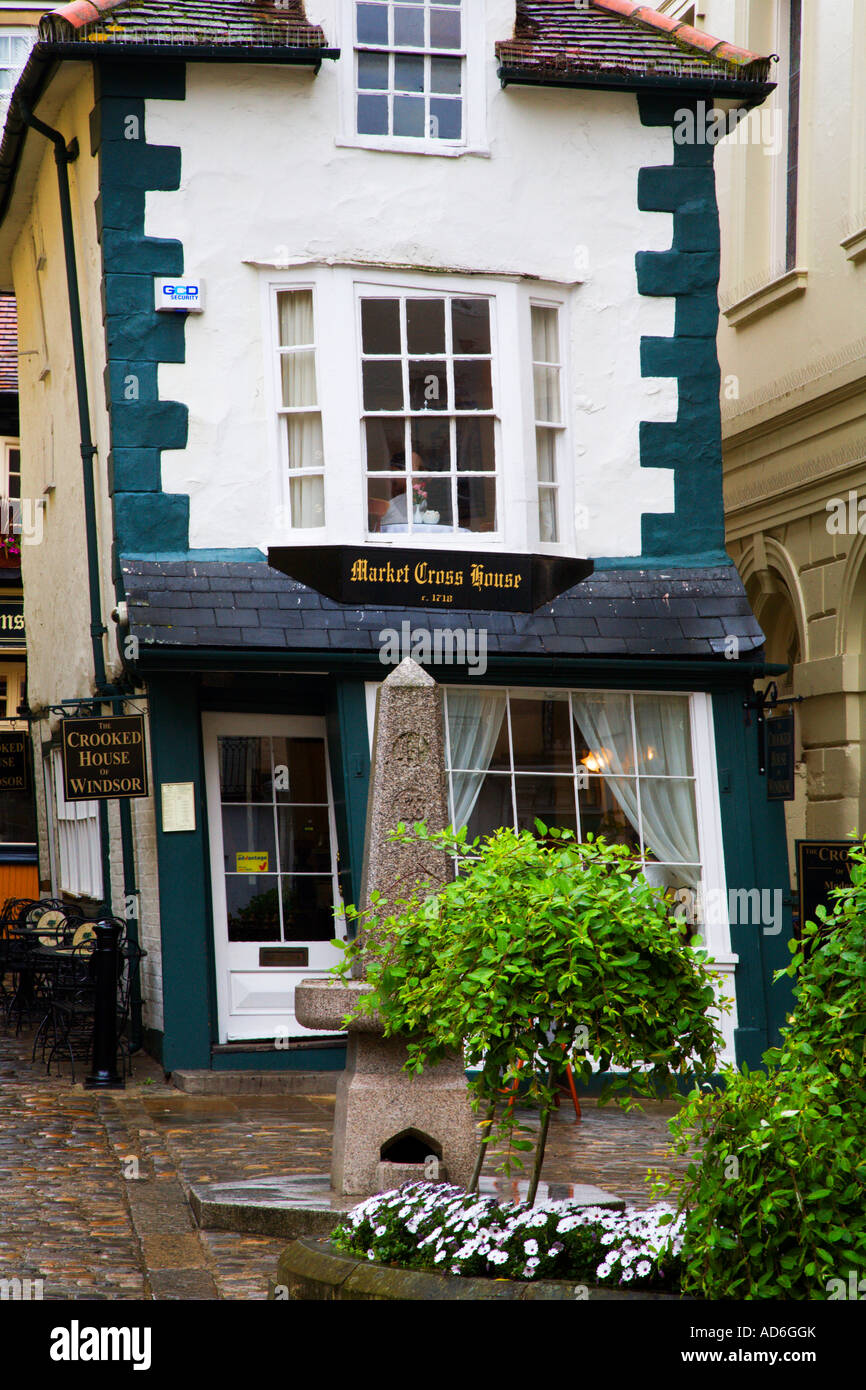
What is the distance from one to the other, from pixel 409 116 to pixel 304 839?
209 inches

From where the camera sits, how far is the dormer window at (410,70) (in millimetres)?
11781

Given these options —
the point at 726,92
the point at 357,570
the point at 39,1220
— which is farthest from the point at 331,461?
the point at 39,1220

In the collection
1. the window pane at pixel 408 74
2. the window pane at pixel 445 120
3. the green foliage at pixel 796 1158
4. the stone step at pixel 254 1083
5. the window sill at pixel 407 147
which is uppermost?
the window pane at pixel 408 74

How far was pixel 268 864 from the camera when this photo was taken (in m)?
11.8

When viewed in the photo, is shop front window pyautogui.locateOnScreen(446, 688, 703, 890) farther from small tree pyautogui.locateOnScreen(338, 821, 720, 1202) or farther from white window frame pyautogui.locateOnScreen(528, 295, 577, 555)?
small tree pyautogui.locateOnScreen(338, 821, 720, 1202)

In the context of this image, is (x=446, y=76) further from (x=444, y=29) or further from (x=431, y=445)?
(x=431, y=445)

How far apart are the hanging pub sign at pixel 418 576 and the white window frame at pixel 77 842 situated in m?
3.71

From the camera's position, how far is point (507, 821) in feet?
38.4

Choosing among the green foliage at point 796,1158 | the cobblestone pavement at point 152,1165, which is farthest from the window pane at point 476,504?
the green foliage at point 796,1158

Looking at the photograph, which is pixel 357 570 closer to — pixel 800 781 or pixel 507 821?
pixel 507 821

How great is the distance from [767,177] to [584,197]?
4790 mm

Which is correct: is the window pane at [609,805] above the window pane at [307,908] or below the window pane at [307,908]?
above

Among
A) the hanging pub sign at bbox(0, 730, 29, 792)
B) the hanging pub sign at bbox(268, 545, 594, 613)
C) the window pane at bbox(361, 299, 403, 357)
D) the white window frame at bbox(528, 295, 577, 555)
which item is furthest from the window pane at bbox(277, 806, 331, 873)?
the hanging pub sign at bbox(0, 730, 29, 792)

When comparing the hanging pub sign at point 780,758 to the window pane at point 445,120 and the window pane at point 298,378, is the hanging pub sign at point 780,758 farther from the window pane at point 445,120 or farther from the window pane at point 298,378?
the window pane at point 445,120
